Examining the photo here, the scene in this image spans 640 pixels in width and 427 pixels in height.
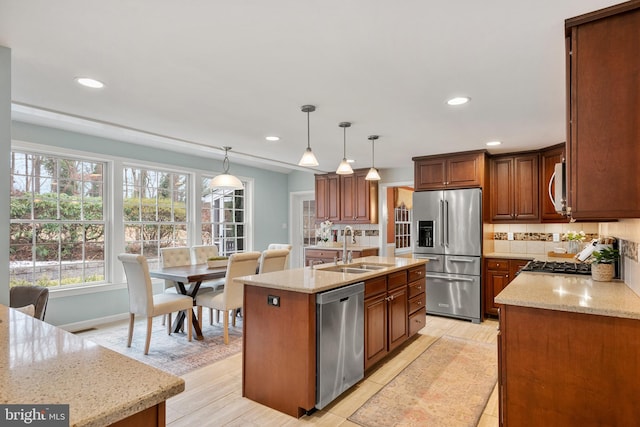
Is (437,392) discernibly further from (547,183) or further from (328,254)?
(328,254)

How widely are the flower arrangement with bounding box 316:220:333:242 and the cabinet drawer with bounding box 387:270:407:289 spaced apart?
3.08 metres

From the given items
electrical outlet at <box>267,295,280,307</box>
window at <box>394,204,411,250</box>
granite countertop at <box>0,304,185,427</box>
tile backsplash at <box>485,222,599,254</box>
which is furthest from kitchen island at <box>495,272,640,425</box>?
window at <box>394,204,411,250</box>

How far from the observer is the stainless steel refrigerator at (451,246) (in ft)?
15.2

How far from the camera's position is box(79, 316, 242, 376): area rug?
3307 millimetres

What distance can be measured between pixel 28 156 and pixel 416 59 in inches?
173

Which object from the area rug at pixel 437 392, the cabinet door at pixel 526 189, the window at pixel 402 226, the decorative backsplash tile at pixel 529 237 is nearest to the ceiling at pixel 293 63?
the cabinet door at pixel 526 189

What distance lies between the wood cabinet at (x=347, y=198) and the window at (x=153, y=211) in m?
2.41

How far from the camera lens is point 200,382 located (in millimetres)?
2900

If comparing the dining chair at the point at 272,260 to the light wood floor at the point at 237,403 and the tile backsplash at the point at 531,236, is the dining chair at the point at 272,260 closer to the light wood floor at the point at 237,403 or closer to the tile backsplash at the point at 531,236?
the light wood floor at the point at 237,403

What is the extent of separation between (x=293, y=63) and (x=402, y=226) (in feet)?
19.0

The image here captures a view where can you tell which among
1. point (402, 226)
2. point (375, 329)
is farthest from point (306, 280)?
point (402, 226)

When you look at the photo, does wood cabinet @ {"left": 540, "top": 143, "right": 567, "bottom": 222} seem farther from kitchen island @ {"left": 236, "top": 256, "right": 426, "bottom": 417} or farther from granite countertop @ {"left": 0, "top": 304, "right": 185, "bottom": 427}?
→ granite countertop @ {"left": 0, "top": 304, "right": 185, "bottom": 427}

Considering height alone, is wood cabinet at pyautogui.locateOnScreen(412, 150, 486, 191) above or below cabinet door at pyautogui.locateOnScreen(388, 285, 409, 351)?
above

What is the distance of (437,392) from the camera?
8.96 ft
